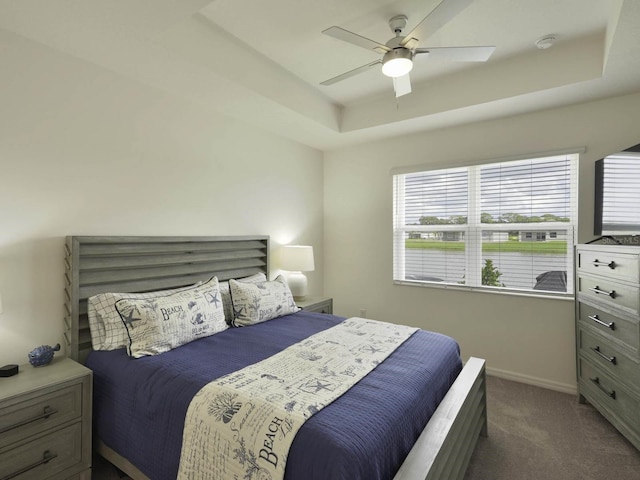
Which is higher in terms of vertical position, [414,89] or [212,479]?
[414,89]

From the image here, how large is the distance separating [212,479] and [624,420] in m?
2.51

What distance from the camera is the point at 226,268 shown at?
122 inches

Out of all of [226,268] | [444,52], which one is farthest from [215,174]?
[444,52]

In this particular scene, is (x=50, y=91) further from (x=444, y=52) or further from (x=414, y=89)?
(x=414, y=89)

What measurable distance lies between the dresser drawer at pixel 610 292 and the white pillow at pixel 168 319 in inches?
106

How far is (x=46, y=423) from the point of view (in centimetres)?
164

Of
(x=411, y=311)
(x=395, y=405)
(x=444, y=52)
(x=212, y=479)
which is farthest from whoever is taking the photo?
(x=411, y=311)

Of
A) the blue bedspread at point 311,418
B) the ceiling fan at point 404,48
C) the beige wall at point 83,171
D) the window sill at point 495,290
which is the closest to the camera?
the blue bedspread at point 311,418

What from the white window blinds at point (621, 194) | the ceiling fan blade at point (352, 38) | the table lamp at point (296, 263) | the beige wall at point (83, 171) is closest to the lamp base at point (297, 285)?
the table lamp at point (296, 263)

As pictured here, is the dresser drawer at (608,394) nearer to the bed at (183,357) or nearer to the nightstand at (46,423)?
the bed at (183,357)

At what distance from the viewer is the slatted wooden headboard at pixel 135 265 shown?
6.82 feet

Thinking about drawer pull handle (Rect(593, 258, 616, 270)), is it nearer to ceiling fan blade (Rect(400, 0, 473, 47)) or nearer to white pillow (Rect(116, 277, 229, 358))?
ceiling fan blade (Rect(400, 0, 473, 47))

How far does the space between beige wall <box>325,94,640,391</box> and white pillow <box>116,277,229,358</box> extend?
7.00 feet

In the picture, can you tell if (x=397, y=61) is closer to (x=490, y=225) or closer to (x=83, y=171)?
(x=490, y=225)
